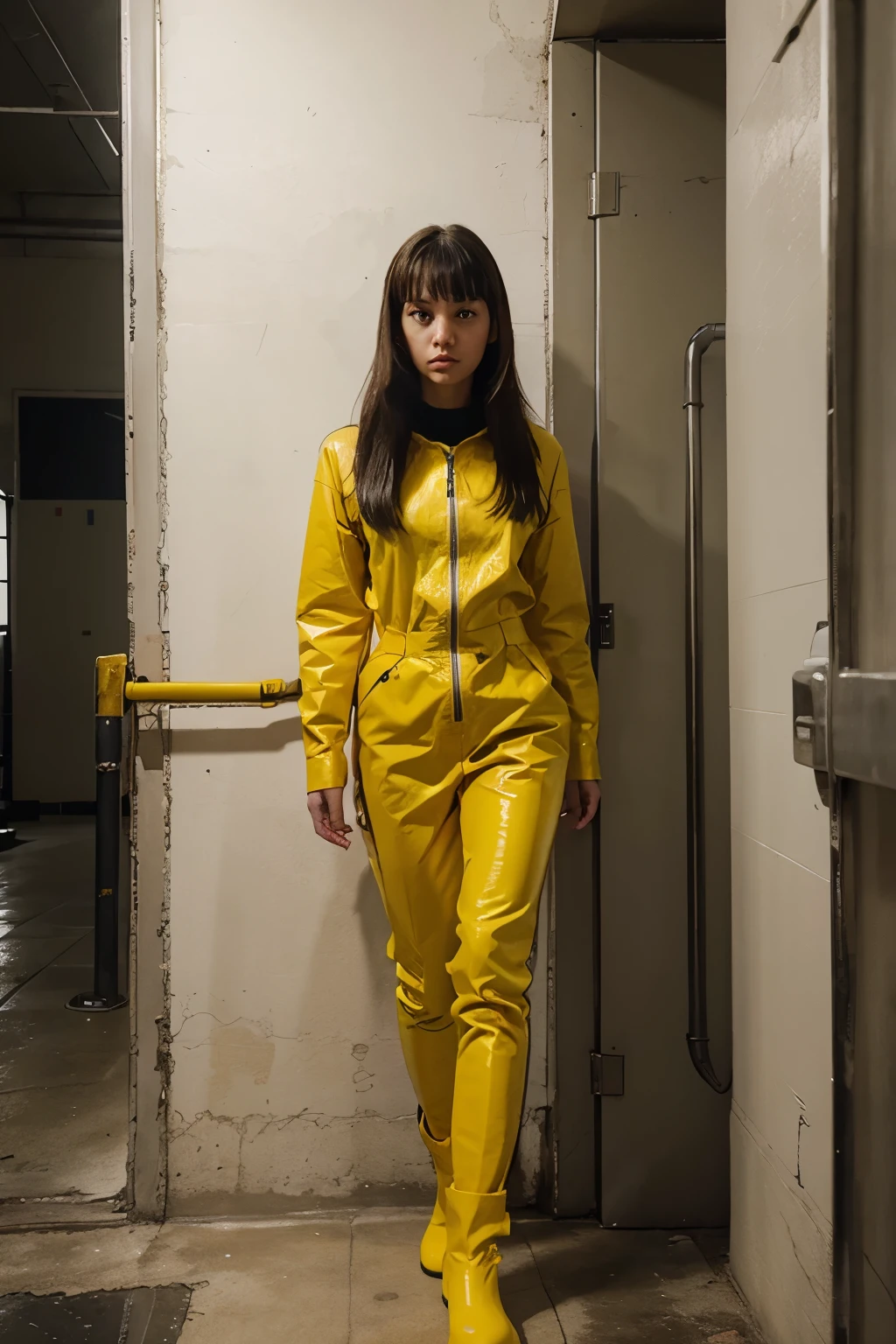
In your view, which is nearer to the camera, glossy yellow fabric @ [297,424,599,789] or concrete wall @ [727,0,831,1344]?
concrete wall @ [727,0,831,1344]

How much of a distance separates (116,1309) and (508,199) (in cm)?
202

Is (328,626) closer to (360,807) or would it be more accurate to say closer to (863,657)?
(360,807)

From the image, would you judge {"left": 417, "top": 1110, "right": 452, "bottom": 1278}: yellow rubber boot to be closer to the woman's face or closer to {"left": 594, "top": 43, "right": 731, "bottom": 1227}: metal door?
{"left": 594, "top": 43, "right": 731, "bottom": 1227}: metal door

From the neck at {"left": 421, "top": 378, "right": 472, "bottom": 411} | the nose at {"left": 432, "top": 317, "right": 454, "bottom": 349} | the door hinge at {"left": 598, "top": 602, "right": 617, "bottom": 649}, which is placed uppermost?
the nose at {"left": 432, "top": 317, "right": 454, "bottom": 349}

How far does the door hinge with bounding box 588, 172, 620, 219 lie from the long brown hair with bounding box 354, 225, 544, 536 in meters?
0.38

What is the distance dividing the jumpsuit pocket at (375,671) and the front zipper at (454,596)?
9cm

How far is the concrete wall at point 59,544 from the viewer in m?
6.85

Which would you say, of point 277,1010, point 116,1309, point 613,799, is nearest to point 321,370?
point 613,799

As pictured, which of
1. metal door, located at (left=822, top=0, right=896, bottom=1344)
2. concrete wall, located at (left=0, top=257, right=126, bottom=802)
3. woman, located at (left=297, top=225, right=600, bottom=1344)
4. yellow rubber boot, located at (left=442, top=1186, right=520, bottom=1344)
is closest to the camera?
metal door, located at (left=822, top=0, right=896, bottom=1344)

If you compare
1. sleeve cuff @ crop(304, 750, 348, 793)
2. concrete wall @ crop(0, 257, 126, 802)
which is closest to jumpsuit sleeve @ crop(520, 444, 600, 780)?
sleeve cuff @ crop(304, 750, 348, 793)

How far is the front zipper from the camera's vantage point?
1530mm

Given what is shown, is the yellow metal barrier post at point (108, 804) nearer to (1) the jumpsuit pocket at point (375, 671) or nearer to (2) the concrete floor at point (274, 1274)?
(2) the concrete floor at point (274, 1274)

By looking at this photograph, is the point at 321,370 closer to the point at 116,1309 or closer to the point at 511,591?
the point at 511,591

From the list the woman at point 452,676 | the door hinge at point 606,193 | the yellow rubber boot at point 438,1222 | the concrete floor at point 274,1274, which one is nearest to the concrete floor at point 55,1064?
the concrete floor at point 274,1274
